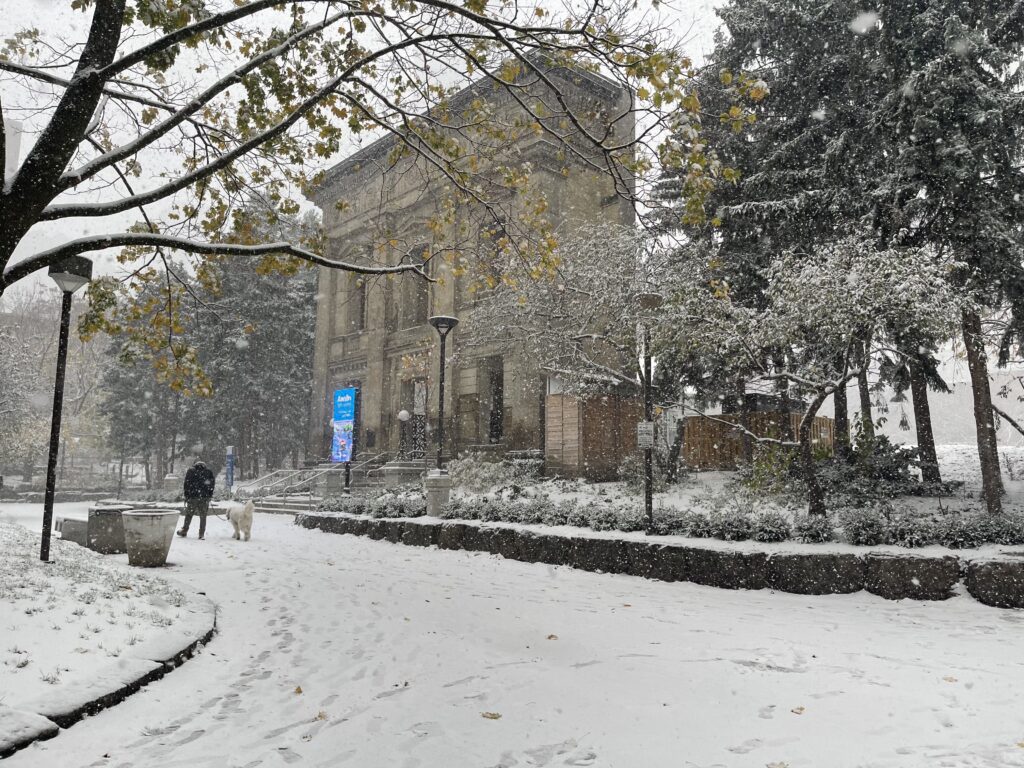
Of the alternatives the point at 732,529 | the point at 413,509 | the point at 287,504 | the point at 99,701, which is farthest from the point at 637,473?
the point at 287,504

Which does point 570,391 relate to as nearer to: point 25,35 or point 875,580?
point 875,580

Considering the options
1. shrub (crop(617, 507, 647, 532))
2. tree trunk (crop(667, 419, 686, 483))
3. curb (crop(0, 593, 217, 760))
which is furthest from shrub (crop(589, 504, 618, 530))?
curb (crop(0, 593, 217, 760))

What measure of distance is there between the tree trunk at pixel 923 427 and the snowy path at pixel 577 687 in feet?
22.9

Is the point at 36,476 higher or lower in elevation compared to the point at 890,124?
lower

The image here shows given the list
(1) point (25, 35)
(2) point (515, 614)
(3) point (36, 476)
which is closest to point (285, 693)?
(2) point (515, 614)

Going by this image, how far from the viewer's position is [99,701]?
12.8 ft

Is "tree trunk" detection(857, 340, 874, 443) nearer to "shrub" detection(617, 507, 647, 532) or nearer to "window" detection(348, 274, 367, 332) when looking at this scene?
"shrub" detection(617, 507, 647, 532)

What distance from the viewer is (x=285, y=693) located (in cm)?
439

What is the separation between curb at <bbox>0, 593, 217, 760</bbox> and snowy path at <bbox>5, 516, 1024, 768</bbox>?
84 mm

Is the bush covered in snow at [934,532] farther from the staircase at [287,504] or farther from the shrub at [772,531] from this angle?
the staircase at [287,504]

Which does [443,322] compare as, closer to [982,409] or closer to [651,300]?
[651,300]

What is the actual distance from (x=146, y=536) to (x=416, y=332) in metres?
17.7

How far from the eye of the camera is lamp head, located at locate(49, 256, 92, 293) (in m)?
7.91

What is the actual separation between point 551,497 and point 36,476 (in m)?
44.6
